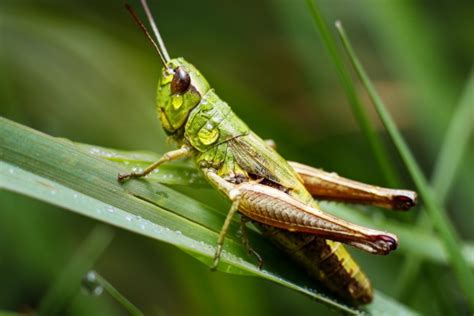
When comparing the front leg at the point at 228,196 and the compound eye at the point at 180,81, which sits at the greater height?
the compound eye at the point at 180,81

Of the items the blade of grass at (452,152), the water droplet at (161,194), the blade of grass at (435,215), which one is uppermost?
the water droplet at (161,194)

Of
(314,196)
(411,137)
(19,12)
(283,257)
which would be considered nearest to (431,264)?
(314,196)

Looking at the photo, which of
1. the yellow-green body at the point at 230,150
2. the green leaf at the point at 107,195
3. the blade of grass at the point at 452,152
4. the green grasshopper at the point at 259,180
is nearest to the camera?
the green leaf at the point at 107,195

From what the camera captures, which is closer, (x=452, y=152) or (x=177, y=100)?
(x=177, y=100)

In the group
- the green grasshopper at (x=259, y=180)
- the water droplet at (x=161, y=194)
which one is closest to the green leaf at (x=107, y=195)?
the water droplet at (x=161, y=194)

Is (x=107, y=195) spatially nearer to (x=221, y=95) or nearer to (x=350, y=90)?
(x=350, y=90)

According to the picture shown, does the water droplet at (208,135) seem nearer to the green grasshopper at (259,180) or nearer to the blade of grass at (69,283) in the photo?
the green grasshopper at (259,180)

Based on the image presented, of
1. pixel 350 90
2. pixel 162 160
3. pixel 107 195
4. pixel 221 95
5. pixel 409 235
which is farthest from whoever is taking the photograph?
pixel 221 95

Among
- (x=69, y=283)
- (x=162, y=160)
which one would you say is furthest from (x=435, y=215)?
(x=69, y=283)

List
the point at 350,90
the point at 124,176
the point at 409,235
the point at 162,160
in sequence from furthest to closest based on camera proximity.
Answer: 1. the point at 409,235
2. the point at 350,90
3. the point at 162,160
4. the point at 124,176
